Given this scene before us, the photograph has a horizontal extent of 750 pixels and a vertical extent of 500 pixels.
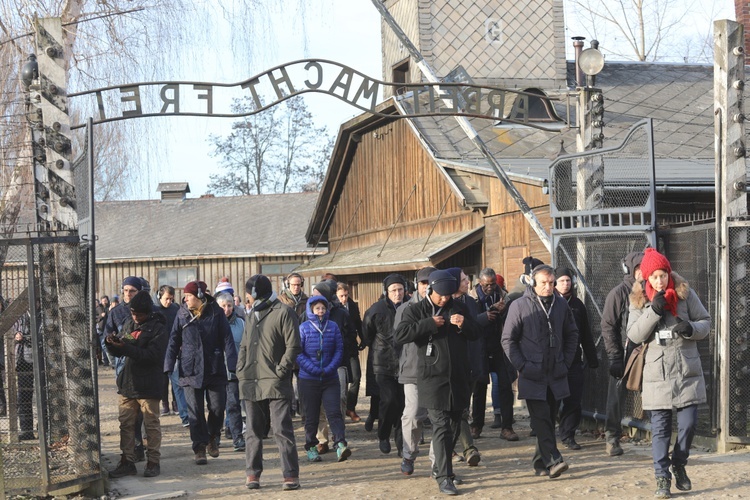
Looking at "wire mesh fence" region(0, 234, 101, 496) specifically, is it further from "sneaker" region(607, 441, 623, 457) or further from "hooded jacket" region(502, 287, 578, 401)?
"sneaker" region(607, 441, 623, 457)

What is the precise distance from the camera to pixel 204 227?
3788 centimetres

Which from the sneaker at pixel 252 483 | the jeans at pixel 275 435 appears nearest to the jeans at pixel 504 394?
the jeans at pixel 275 435

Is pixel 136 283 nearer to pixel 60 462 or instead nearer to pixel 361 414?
pixel 60 462

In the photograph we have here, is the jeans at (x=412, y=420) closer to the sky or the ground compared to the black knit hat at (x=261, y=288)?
closer to the ground

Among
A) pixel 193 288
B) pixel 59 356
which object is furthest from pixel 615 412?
pixel 59 356

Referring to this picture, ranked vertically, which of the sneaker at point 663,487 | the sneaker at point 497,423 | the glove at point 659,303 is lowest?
the sneaker at point 497,423

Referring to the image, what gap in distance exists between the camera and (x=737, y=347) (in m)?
9.64

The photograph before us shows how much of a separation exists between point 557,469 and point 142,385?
3978 millimetres

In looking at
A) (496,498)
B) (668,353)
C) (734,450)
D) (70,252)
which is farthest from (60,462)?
(734,450)

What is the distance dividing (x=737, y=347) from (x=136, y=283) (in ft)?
20.7

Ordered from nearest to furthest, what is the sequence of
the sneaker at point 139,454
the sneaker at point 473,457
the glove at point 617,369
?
the glove at point 617,369
the sneaker at point 473,457
the sneaker at point 139,454

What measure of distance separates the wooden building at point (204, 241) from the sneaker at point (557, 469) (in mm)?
24494

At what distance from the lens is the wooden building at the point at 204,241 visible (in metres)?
35.2

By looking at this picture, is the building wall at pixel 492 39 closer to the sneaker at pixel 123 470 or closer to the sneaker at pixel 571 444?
the sneaker at pixel 571 444
